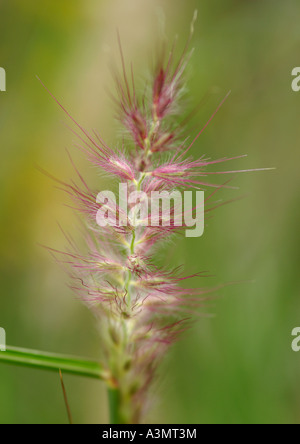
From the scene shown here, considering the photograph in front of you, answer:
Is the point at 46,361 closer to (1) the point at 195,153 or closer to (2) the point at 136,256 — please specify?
(2) the point at 136,256

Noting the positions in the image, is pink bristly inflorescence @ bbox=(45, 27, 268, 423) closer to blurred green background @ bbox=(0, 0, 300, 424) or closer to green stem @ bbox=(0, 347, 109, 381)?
green stem @ bbox=(0, 347, 109, 381)

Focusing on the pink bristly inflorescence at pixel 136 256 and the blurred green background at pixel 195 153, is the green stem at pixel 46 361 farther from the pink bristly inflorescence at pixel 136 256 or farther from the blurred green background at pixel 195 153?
the blurred green background at pixel 195 153

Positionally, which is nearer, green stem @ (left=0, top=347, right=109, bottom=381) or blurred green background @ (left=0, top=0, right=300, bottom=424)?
green stem @ (left=0, top=347, right=109, bottom=381)

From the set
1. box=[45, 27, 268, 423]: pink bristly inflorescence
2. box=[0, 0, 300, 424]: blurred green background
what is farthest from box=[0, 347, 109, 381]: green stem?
box=[0, 0, 300, 424]: blurred green background

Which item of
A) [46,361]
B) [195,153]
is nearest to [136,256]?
[46,361]

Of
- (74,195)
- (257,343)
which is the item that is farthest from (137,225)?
(257,343)
